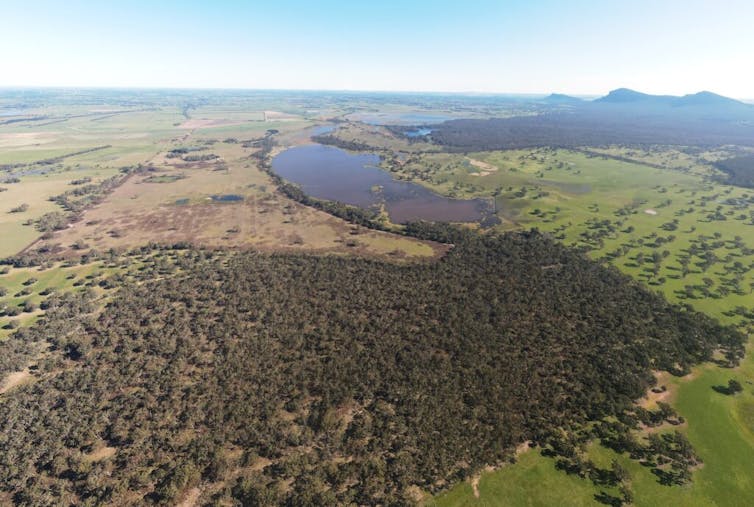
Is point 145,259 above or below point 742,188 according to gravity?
below

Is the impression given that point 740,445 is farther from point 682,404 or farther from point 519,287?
point 519,287

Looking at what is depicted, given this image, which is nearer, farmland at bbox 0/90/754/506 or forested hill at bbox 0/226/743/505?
forested hill at bbox 0/226/743/505

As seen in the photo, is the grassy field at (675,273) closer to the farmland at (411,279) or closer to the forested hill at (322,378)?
the farmland at (411,279)

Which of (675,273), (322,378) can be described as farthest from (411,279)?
(675,273)

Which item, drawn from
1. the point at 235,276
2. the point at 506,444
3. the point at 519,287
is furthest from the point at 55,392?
the point at 519,287

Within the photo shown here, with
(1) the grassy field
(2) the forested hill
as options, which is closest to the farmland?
(1) the grassy field

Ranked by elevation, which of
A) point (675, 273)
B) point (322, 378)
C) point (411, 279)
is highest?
point (675, 273)

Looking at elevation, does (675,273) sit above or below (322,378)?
above

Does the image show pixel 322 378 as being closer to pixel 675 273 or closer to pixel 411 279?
pixel 411 279

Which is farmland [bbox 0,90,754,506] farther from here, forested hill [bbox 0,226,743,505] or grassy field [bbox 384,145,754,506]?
forested hill [bbox 0,226,743,505]
